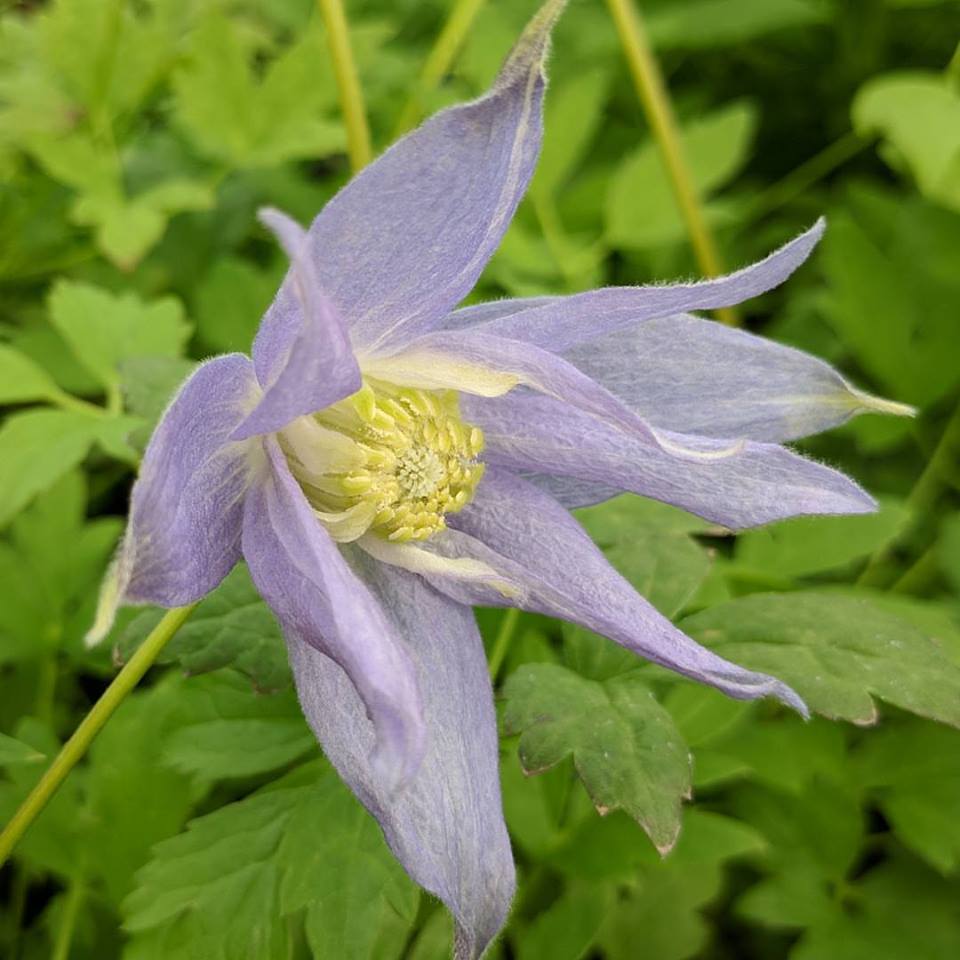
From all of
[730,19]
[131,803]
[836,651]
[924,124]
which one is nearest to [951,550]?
[836,651]

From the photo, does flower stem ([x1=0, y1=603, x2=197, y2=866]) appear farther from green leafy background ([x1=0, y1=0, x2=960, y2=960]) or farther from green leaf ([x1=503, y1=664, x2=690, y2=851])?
green leaf ([x1=503, y1=664, x2=690, y2=851])

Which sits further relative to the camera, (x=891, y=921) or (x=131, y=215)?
(x=131, y=215)

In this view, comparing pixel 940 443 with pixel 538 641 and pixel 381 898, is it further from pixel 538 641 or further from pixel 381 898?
pixel 381 898

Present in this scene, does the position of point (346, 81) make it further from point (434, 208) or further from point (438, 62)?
point (434, 208)

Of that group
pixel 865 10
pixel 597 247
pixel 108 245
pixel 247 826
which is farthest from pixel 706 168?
pixel 247 826

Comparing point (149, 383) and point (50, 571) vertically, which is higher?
point (149, 383)

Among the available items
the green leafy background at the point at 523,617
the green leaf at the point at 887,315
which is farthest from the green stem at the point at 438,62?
the green leaf at the point at 887,315

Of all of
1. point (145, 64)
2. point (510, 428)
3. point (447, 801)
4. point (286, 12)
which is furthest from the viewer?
point (286, 12)
